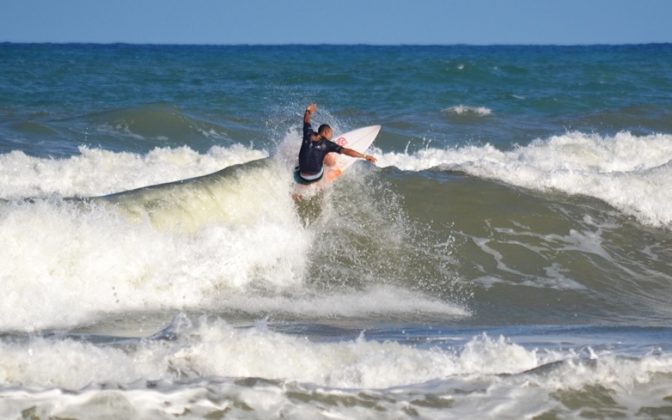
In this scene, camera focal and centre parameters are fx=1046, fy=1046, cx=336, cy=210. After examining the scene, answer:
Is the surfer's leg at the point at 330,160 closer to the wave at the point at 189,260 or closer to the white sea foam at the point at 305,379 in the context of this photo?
the wave at the point at 189,260

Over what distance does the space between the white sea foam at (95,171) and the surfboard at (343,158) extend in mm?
2786

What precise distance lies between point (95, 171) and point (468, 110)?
13177 millimetres

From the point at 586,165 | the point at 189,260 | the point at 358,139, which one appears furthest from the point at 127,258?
the point at 586,165

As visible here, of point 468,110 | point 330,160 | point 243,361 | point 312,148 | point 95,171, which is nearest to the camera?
point 243,361

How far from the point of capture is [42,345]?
6.28 m

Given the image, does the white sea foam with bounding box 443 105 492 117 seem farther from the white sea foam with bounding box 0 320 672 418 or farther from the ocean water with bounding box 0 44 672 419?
the white sea foam with bounding box 0 320 672 418

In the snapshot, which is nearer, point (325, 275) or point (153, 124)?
point (325, 275)

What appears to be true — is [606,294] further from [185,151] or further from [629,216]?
[185,151]

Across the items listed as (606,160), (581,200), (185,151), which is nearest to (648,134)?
(606,160)

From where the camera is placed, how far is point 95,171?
1549 centimetres

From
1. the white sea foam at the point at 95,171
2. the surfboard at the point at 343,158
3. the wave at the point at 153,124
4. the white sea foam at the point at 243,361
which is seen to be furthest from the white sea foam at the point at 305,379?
the wave at the point at 153,124

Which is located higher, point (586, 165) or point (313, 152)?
point (586, 165)

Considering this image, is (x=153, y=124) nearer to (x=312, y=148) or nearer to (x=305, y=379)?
(x=312, y=148)

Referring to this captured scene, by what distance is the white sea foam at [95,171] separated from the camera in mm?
14695
